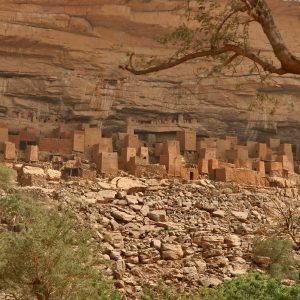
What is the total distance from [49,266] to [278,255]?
663cm

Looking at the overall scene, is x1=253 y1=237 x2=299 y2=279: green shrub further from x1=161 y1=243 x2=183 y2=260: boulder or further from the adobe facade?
the adobe facade

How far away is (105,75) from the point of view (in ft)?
88.9

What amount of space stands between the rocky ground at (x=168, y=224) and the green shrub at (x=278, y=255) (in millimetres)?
270

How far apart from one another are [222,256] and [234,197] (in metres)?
5.06

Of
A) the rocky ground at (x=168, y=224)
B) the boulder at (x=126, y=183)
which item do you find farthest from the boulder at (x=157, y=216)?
the boulder at (x=126, y=183)

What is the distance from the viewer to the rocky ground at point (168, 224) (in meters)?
15.6

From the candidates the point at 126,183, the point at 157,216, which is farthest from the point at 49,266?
the point at 126,183

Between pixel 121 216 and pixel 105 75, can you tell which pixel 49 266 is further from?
pixel 105 75

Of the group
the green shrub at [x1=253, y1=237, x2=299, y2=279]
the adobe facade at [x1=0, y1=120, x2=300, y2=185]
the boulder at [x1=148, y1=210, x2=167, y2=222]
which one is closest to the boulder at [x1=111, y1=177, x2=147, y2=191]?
the adobe facade at [x1=0, y1=120, x2=300, y2=185]

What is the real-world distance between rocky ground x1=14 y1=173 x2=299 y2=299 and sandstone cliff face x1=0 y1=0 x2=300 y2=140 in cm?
490

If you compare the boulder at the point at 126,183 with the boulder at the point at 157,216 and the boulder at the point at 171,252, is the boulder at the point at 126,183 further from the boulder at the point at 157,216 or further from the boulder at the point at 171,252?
the boulder at the point at 171,252

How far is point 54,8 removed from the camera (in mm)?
25609

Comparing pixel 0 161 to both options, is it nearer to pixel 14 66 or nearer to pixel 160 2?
pixel 14 66

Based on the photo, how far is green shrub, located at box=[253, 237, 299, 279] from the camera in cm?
1602
